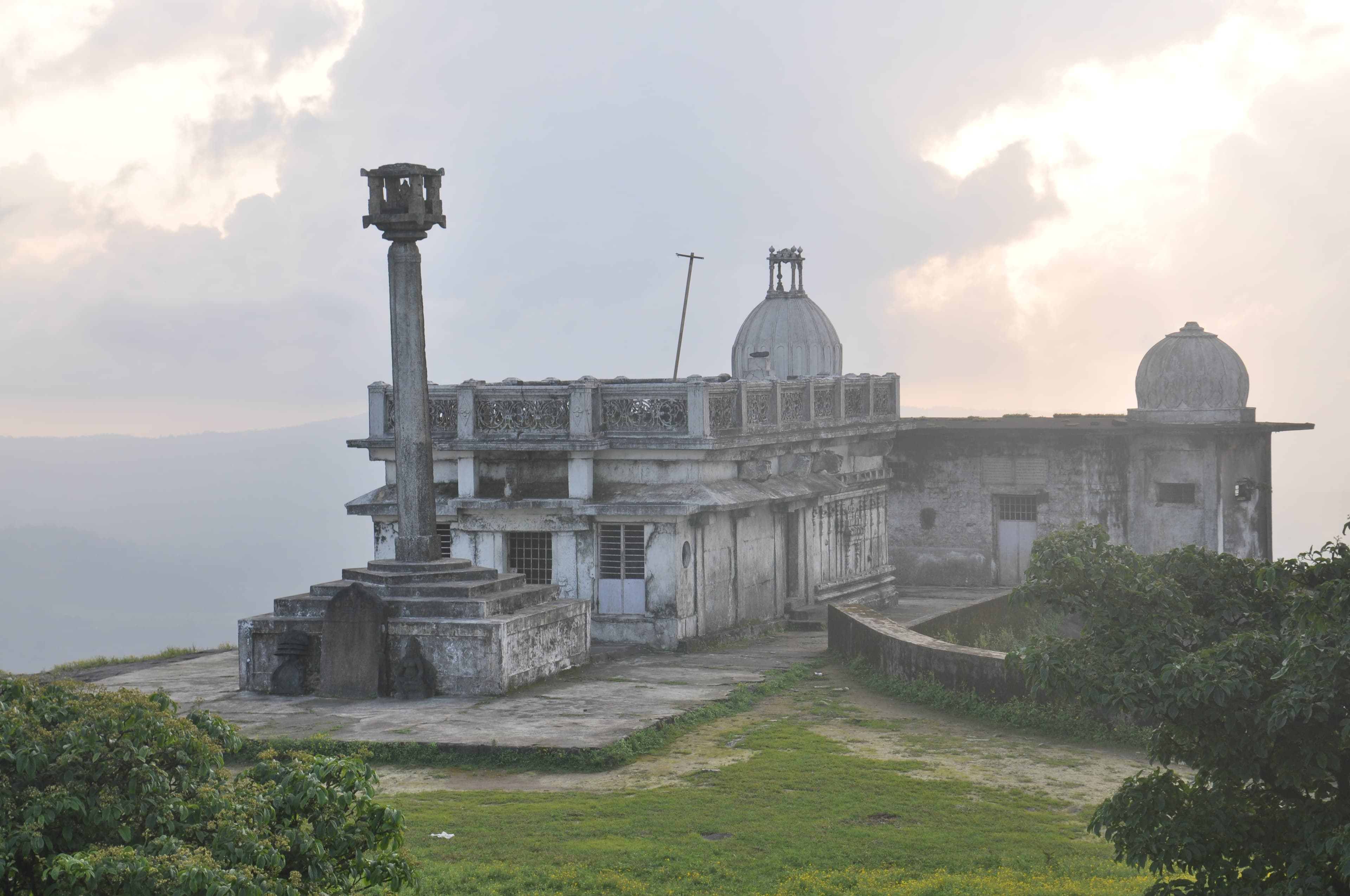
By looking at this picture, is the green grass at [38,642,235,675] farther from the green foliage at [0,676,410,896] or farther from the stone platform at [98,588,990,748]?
the green foliage at [0,676,410,896]

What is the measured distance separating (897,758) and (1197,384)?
60.5ft

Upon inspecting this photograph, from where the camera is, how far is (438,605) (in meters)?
19.0

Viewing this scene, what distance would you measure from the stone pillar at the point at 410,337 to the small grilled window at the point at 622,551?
416 centimetres

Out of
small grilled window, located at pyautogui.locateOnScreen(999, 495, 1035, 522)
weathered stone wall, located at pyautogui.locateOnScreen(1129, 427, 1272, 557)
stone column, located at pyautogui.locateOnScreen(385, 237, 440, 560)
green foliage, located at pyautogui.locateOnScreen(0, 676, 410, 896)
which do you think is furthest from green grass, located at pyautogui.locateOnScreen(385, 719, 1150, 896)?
small grilled window, located at pyautogui.locateOnScreen(999, 495, 1035, 522)

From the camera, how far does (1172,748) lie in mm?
8539

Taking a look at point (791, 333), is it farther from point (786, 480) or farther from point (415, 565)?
point (415, 565)

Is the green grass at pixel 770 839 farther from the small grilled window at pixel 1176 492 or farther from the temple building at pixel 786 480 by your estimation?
the small grilled window at pixel 1176 492

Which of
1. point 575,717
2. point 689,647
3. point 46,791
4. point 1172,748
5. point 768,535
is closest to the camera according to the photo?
point 46,791

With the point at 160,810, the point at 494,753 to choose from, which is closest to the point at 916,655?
the point at 494,753

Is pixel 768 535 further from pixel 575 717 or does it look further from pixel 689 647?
pixel 575 717

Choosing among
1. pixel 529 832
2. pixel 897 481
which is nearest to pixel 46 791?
pixel 529 832

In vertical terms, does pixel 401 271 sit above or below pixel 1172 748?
above

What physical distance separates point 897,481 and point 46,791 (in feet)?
89.4

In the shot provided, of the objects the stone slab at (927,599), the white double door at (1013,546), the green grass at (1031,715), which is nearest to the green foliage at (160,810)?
the green grass at (1031,715)
